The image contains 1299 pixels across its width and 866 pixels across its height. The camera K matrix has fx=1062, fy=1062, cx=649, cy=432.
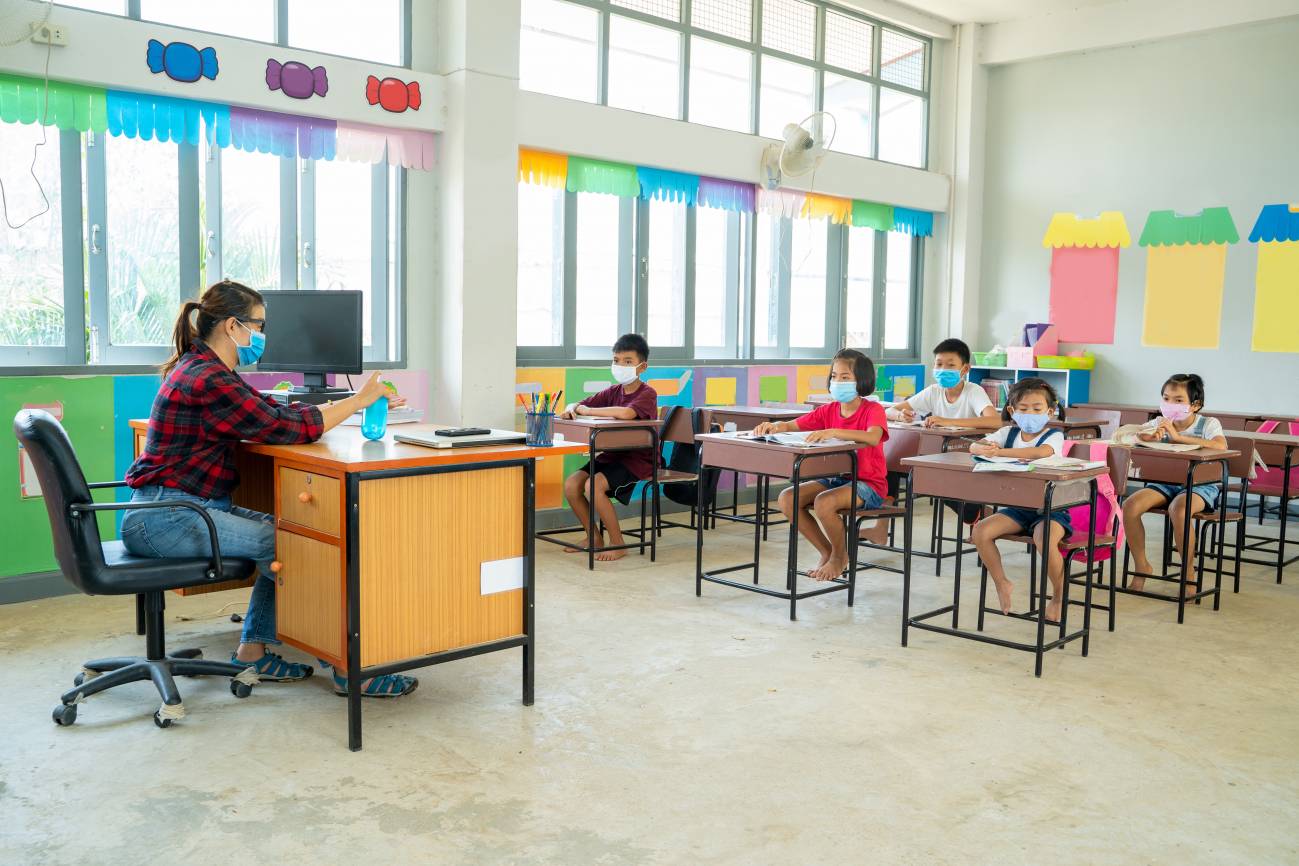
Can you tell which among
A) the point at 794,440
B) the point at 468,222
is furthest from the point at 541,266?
the point at 794,440

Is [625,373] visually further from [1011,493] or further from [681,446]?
[1011,493]

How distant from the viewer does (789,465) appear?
448 centimetres

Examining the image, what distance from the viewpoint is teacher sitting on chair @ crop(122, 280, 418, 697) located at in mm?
3225

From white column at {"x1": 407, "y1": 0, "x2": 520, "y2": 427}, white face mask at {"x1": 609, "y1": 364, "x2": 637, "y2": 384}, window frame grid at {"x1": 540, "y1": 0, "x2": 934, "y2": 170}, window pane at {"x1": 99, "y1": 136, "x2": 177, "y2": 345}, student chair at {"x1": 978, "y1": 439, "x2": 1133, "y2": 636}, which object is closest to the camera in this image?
student chair at {"x1": 978, "y1": 439, "x2": 1133, "y2": 636}

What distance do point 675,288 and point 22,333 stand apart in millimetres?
3973

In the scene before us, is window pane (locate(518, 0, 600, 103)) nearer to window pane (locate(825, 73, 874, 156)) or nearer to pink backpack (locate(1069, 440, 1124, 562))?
window pane (locate(825, 73, 874, 156))

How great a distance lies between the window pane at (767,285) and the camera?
7.75 meters

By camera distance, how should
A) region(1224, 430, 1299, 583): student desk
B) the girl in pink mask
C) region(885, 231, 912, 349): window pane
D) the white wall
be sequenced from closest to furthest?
the girl in pink mask → region(1224, 430, 1299, 583): student desk → the white wall → region(885, 231, 912, 349): window pane

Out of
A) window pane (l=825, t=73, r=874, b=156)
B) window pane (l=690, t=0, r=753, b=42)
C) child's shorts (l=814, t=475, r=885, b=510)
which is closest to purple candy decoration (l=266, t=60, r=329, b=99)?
window pane (l=690, t=0, r=753, b=42)

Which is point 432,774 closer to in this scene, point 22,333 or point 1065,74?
point 22,333

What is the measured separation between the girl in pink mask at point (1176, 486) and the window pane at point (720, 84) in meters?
3.52

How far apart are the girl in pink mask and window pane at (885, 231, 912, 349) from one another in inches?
144

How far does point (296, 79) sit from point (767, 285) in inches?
151

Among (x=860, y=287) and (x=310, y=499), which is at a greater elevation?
(x=860, y=287)
